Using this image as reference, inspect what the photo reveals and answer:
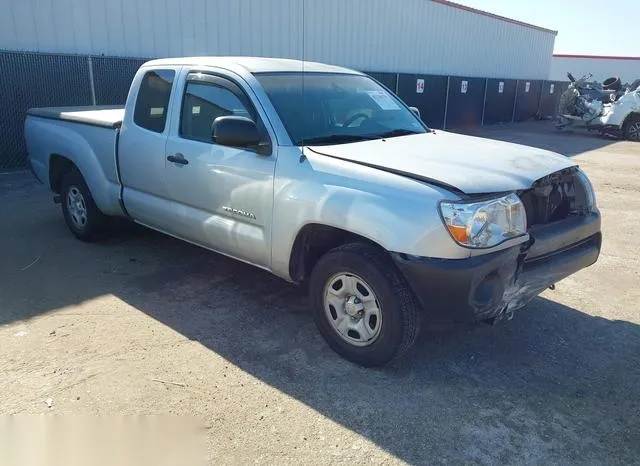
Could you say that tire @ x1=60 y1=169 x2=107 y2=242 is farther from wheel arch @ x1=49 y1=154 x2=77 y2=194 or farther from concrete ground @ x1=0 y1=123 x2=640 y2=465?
concrete ground @ x1=0 y1=123 x2=640 y2=465

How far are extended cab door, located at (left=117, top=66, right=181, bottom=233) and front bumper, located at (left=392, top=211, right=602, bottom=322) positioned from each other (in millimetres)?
2462

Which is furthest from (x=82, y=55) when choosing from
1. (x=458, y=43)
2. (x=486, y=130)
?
(x=458, y=43)

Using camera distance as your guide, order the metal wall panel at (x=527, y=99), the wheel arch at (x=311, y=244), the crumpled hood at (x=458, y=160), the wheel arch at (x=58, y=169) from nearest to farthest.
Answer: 1. the crumpled hood at (x=458, y=160)
2. the wheel arch at (x=311, y=244)
3. the wheel arch at (x=58, y=169)
4. the metal wall panel at (x=527, y=99)

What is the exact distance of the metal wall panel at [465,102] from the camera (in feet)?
64.6

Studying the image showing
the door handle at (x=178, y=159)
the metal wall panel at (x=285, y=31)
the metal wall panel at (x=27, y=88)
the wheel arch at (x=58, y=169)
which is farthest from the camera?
the metal wall panel at (x=285, y=31)

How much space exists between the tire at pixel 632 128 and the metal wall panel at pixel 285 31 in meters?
6.84

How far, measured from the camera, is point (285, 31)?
14.4m

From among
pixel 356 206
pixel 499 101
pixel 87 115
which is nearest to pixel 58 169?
pixel 87 115

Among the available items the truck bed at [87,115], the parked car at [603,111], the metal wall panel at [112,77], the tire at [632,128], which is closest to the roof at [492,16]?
the parked car at [603,111]

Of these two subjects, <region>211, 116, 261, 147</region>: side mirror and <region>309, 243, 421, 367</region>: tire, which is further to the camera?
<region>211, 116, 261, 147</region>: side mirror

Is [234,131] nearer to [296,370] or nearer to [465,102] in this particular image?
[296,370]

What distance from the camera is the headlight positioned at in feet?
9.73

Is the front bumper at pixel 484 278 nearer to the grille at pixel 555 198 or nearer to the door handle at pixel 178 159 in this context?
the grille at pixel 555 198

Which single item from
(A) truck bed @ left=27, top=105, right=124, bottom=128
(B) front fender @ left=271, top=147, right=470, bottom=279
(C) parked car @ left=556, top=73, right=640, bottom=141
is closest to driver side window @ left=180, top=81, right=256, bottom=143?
(B) front fender @ left=271, top=147, right=470, bottom=279
